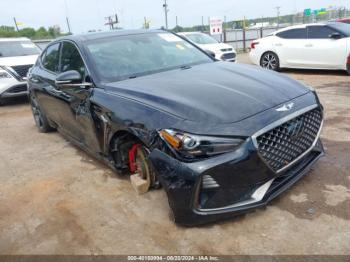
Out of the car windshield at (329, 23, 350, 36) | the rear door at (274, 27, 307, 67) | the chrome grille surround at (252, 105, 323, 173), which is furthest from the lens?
the rear door at (274, 27, 307, 67)

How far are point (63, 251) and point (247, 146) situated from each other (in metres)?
1.66

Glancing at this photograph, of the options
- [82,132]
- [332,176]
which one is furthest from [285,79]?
[82,132]

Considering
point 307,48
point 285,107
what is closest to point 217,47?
point 307,48

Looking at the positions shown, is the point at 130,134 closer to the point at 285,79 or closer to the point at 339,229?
the point at 285,79

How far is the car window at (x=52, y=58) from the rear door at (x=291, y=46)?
23.9 feet

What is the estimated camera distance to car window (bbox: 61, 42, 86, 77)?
4.05 metres

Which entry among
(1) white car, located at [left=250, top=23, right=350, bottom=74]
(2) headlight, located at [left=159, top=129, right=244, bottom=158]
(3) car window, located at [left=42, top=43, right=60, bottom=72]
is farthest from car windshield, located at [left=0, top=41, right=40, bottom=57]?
(2) headlight, located at [left=159, top=129, right=244, bottom=158]

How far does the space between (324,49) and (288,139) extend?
7750 millimetres

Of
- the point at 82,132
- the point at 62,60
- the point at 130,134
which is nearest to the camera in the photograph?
the point at 130,134

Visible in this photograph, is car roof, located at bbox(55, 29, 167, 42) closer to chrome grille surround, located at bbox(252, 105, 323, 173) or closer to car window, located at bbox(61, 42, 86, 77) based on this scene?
Answer: car window, located at bbox(61, 42, 86, 77)

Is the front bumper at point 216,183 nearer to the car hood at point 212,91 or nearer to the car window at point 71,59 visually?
the car hood at point 212,91

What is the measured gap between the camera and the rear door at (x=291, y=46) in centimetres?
1022

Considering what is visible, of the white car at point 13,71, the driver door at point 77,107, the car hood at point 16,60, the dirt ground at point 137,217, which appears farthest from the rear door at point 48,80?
the car hood at point 16,60

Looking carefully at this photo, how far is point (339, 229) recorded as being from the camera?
2701mm
